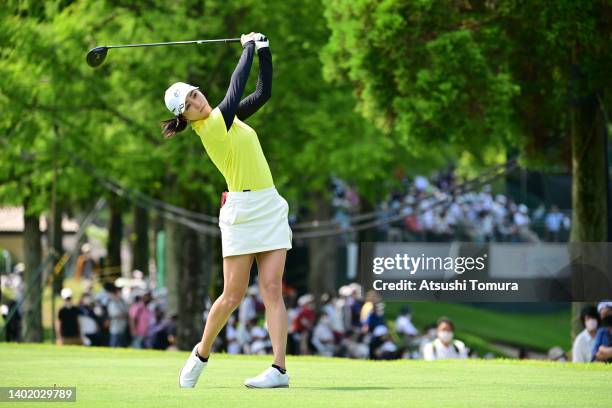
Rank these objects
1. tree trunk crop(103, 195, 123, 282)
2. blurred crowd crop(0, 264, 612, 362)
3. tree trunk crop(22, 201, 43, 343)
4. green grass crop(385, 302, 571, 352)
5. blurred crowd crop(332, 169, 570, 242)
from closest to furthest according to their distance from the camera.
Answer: blurred crowd crop(0, 264, 612, 362) → tree trunk crop(22, 201, 43, 343) → green grass crop(385, 302, 571, 352) → blurred crowd crop(332, 169, 570, 242) → tree trunk crop(103, 195, 123, 282)

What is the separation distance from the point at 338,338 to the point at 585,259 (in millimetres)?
14995

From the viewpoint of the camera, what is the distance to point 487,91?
17000 mm

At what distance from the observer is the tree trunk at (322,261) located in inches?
1452

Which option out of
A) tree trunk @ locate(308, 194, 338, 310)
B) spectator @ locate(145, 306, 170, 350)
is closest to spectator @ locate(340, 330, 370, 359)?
spectator @ locate(145, 306, 170, 350)

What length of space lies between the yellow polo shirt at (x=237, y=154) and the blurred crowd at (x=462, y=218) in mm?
25996

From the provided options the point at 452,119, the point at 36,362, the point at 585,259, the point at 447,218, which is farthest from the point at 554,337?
the point at 36,362

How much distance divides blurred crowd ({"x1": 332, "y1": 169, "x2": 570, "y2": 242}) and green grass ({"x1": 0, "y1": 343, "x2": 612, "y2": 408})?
23.8m

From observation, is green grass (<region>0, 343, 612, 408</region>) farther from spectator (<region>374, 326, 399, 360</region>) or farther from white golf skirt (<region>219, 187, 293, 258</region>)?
spectator (<region>374, 326, 399, 360</region>)

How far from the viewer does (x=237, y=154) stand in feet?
29.3

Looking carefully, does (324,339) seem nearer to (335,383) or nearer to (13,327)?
(13,327)

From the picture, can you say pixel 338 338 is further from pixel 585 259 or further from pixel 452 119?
pixel 585 259

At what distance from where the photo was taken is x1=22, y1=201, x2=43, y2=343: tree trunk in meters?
29.2

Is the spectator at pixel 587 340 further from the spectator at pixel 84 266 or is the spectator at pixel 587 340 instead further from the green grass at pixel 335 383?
the spectator at pixel 84 266

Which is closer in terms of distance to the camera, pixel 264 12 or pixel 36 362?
pixel 36 362
